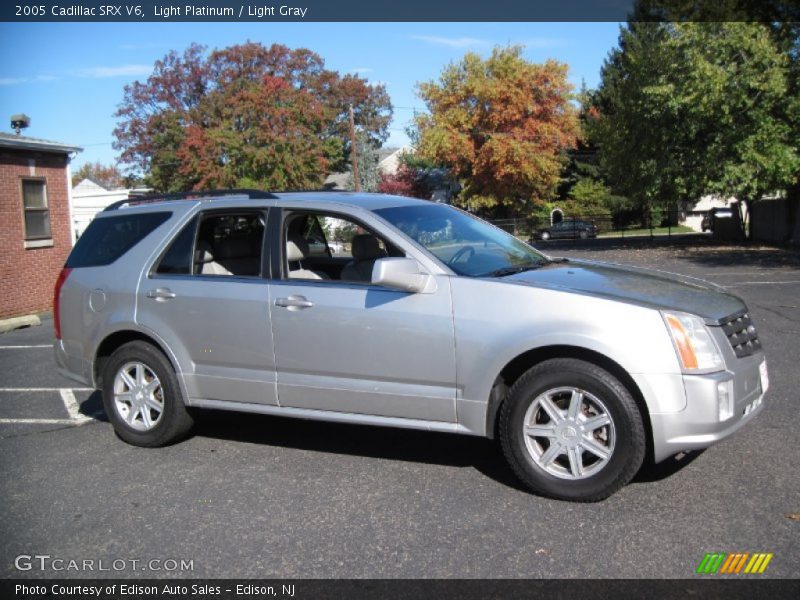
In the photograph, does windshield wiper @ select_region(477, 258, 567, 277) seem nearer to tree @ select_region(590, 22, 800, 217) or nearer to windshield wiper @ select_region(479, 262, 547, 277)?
windshield wiper @ select_region(479, 262, 547, 277)

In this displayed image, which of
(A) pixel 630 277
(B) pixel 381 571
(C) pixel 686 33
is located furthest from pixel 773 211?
(B) pixel 381 571

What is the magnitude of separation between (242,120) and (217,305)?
4533 centimetres

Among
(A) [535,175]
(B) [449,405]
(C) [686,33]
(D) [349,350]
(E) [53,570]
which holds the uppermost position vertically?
(C) [686,33]

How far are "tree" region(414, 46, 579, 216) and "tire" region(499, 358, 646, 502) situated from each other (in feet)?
128

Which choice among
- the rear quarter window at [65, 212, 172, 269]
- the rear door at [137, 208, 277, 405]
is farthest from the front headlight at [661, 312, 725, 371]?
the rear quarter window at [65, 212, 172, 269]

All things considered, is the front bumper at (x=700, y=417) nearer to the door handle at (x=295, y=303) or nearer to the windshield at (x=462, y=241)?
the windshield at (x=462, y=241)

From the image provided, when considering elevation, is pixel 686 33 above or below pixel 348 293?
above

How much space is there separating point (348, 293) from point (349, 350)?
37cm

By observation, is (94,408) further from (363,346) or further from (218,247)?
(363,346)

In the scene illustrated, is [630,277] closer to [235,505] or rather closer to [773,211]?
[235,505]

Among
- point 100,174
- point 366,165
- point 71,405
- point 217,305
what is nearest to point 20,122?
point 71,405

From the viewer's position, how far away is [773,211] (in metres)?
30.3

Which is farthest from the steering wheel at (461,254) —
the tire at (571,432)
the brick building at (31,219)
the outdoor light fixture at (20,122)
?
the outdoor light fixture at (20,122)

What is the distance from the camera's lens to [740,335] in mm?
4438
